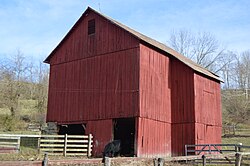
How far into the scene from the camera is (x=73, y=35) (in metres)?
24.1

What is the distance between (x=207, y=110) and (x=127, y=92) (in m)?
6.80

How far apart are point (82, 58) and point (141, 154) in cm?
842

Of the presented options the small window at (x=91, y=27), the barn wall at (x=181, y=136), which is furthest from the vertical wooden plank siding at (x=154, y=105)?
the small window at (x=91, y=27)

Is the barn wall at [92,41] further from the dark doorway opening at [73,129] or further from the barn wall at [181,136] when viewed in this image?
Result: the barn wall at [181,136]

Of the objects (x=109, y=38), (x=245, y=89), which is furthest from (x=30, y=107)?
(x=245, y=89)

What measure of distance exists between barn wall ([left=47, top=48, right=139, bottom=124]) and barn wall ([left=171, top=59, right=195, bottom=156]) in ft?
12.9

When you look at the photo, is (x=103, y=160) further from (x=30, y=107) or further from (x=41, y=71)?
(x=41, y=71)

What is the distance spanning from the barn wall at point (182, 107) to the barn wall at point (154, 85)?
0.48m

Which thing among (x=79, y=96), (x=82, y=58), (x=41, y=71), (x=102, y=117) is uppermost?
(x=41, y=71)

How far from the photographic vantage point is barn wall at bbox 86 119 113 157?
20.5 metres

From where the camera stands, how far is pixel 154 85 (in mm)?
21016

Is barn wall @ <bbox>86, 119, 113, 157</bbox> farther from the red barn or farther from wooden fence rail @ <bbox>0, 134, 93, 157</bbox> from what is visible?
wooden fence rail @ <bbox>0, 134, 93, 157</bbox>

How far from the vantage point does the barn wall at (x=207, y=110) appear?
21948 millimetres

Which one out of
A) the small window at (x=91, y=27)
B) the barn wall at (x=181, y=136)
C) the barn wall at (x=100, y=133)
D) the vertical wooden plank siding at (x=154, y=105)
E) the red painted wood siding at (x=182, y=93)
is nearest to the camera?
the vertical wooden plank siding at (x=154, y=105)
